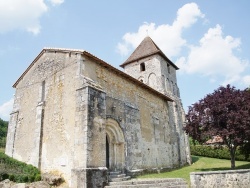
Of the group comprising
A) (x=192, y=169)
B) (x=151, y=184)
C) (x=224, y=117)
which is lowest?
(x=151, y=184)

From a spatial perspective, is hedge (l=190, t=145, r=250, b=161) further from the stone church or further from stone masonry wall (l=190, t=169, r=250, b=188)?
stone masonry wall (l=190, t=169, r=250, b=188)

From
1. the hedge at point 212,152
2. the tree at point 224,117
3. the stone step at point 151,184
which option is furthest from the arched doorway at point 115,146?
the hedge at point 212,152

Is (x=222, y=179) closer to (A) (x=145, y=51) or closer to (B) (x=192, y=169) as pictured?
(B) (x=192, y=169)

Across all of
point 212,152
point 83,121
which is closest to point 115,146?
point 83,121

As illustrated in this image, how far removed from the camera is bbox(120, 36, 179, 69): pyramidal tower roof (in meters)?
26.0

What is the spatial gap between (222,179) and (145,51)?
18814mm

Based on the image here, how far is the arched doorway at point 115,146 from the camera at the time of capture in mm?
13789

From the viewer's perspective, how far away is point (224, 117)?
16250 mm

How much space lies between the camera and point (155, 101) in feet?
64.7

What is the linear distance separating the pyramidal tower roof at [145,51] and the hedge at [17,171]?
1714 centimetres

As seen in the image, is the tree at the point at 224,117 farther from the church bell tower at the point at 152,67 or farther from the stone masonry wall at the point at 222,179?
the church bell tower at the point at 152,67

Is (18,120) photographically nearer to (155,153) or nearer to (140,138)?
(140,138)

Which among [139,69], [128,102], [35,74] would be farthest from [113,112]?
[139,69]

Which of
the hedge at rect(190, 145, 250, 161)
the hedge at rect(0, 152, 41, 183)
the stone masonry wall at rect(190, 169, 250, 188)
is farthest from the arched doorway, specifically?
the hedge at rect(190, 145, 250, 161)
